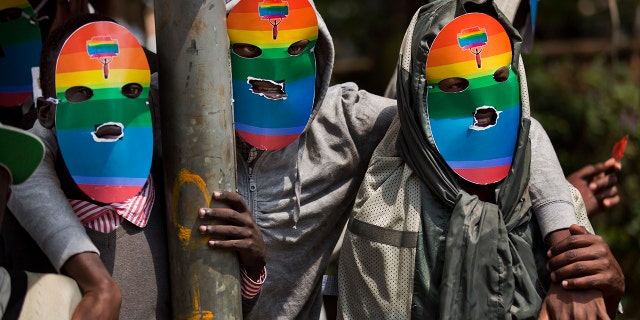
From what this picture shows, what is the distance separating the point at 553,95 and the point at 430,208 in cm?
487

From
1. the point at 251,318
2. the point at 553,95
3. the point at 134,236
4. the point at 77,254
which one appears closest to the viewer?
the point at 77,254

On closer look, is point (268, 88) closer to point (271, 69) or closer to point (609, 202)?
point (271, 69)

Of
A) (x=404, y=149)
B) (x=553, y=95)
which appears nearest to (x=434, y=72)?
(x=404, y=149)

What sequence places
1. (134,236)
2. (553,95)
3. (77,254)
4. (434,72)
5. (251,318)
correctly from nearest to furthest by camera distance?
1. (77,254)
2. (134,236)
3. (434,72)
4. (251,318)
5. (553,95)

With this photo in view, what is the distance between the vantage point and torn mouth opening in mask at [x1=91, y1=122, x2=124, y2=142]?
11.6 feet

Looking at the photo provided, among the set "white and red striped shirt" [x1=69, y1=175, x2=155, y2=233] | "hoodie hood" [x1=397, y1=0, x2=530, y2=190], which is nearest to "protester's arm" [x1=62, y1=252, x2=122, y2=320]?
"white and red striped shirt" [x1=69, y1=175, x2=155, y2=233]

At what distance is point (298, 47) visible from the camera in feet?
13.2

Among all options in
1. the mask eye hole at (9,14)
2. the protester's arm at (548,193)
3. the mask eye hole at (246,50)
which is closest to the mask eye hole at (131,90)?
the mask eye hole at (246,50)

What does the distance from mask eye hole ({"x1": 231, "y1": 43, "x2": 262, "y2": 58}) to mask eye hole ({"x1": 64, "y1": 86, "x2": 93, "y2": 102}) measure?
0.62m

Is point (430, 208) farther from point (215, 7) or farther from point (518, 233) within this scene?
point (215, 7)

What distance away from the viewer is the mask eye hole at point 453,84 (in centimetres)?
395

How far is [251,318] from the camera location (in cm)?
421

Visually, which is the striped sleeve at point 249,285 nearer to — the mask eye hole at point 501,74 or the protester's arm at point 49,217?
the protester's arm at point 49,217

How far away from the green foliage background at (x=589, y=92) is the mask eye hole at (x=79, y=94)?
349cm
